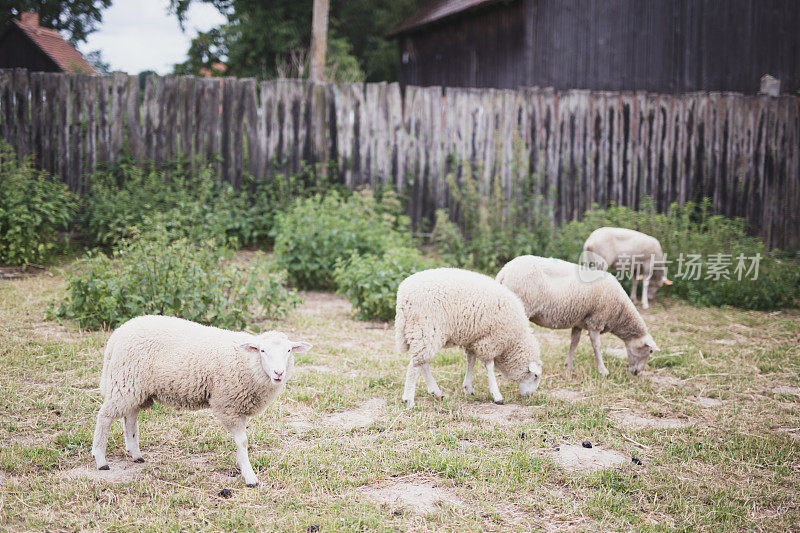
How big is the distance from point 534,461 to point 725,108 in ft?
28.8

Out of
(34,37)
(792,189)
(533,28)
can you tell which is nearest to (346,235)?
(792,189)

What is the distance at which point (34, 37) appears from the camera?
25141 millimetres

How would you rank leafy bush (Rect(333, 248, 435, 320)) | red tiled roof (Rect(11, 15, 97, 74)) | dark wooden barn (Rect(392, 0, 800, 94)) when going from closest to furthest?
1. leafy bush (Rect(333, 248, 435, 320))
2. dark wooden barn (Rect(392, 0, 800, 94))
3. red tiled roof (Rect(11, 15, 97, 74))

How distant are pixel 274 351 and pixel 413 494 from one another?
1.07m

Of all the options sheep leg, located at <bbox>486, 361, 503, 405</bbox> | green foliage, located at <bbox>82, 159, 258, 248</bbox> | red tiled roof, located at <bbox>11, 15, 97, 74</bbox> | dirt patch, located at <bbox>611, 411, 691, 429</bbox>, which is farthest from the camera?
red tiled roof, located at <bbox>11, 15, 97, 74</bbox>

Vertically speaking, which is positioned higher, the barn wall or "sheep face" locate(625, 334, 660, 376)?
the barn wall

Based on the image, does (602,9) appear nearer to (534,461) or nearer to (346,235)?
(346,235)

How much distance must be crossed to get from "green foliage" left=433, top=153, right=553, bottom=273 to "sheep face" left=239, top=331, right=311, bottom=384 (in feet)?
19.6

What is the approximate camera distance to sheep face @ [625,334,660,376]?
5.93 m

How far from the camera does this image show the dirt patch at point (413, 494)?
346 centimetres

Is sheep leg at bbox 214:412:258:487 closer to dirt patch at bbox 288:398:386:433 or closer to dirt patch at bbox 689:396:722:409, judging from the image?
dirt patch at bbox 288:398:386:433

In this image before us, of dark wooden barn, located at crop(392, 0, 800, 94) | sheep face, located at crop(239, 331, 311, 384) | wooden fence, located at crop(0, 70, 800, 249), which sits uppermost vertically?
dark wooden barn, located at crop(392, 0, 800, 94)

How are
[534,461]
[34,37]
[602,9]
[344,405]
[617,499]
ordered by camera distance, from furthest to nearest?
[34,37], [602,9], [344,405], [534,461], [617,499]

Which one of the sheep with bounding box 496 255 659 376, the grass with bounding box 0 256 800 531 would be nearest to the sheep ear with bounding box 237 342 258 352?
the grass with bounding box 0 256 800 531
